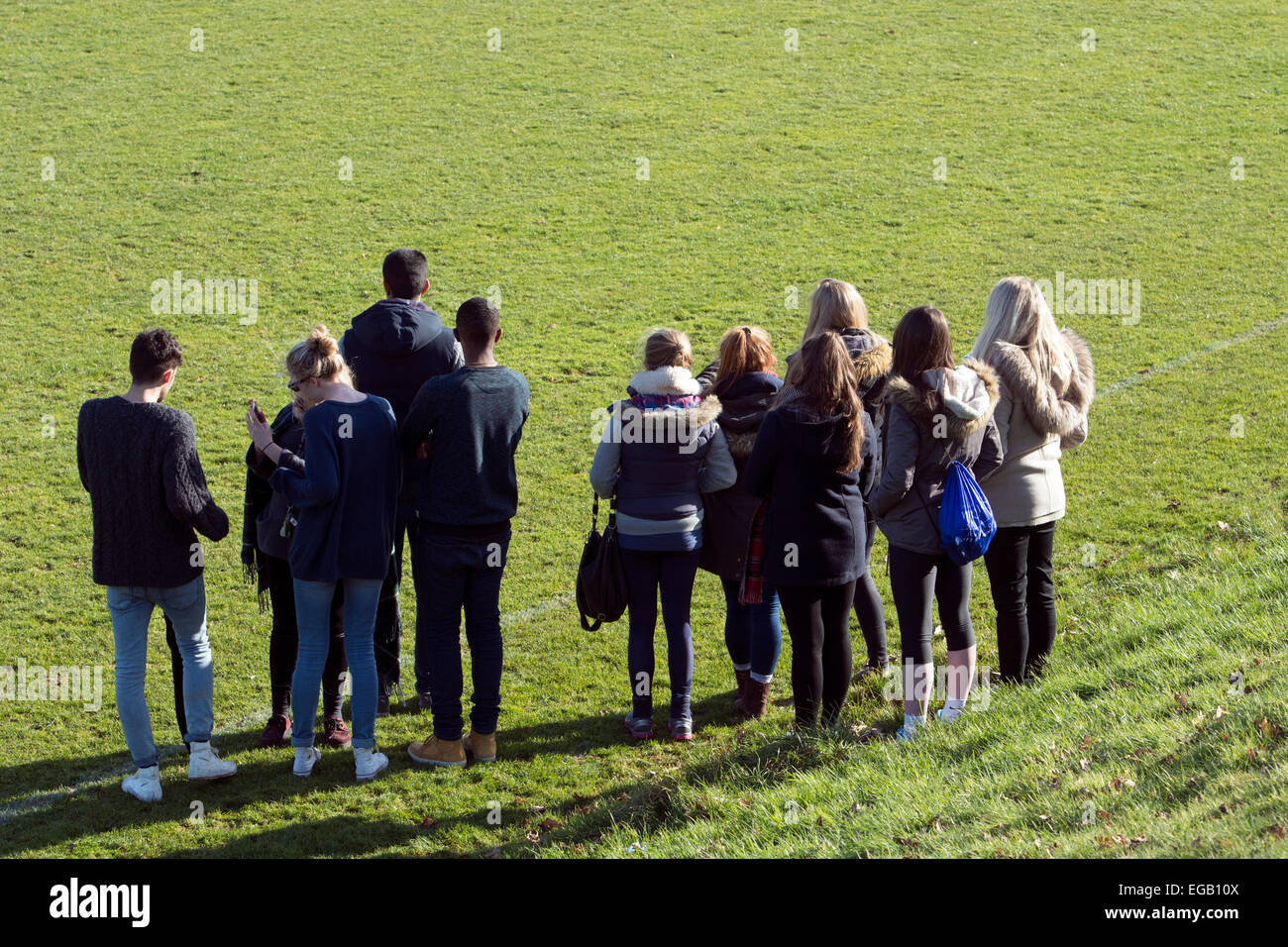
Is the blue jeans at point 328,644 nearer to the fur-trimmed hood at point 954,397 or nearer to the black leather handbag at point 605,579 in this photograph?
the black leather handbag at point 605,579

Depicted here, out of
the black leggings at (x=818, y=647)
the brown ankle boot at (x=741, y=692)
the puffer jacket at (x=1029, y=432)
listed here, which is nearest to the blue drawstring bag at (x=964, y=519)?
the puffer jacket at (x=1029, y=432)

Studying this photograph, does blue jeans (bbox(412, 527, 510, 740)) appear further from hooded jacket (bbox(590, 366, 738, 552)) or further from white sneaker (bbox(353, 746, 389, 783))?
hooded jacket (bbox(590, 366, 738, 552))

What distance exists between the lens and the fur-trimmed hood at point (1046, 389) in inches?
255

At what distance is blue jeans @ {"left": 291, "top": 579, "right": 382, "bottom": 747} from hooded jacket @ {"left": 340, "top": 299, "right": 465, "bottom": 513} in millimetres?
838

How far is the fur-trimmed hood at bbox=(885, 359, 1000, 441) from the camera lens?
6.17 m

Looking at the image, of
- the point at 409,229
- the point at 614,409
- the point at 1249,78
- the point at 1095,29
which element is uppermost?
the point at 1095,29

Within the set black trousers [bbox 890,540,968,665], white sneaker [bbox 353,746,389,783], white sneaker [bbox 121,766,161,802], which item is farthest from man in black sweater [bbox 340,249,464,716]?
black trousers [bbox 890,540,968,665]

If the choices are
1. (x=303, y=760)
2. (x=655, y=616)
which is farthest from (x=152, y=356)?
(x=655, y=616)

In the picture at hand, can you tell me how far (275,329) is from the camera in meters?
15.6

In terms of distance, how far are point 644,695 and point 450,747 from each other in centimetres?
114

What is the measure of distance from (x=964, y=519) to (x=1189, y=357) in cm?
961

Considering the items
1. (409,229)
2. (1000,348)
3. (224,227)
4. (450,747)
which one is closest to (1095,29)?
(409,229)

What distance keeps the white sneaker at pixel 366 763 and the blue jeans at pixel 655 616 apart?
4.90 feet

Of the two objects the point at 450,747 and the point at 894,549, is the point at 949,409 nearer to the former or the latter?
the point at 894,549
